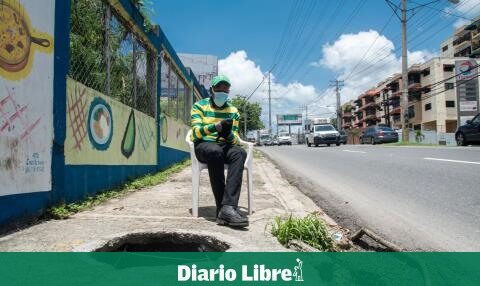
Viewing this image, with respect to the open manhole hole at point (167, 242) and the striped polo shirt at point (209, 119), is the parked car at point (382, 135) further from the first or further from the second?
the open manhole hole at point (167, 242)

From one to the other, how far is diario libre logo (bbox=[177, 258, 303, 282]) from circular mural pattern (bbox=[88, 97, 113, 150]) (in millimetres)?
3237

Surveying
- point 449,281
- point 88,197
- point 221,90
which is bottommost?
point 449,281

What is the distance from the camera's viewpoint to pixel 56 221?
3955mm

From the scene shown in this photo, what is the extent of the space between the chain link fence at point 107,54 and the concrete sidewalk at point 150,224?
1672mm

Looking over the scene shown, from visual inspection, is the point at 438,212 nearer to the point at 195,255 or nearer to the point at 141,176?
the point at 195,255

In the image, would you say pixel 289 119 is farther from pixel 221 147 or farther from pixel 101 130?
pixel 221 147

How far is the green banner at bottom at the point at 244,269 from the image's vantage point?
2508mm

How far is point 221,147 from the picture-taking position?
14.0ft

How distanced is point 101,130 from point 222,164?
242 cm

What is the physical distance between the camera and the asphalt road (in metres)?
4.02

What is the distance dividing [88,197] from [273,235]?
2.70m

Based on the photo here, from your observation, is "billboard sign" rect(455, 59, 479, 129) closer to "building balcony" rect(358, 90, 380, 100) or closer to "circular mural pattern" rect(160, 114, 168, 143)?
"circular mural pattern" rect(160, 114, 168, 143)

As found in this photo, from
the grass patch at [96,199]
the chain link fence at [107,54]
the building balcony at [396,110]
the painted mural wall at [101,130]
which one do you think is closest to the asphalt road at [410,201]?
the grass patch at [96,199]

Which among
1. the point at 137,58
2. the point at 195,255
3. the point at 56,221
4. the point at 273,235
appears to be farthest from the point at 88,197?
the point at 137,58
